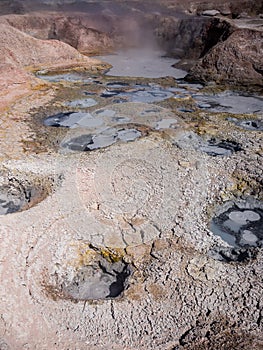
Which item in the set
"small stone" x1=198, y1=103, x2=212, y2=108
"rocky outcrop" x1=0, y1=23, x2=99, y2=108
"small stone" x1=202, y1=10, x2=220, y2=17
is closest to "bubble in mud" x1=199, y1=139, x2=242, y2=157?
"small stone" x1=198, y1=103, x2=212, y2=108

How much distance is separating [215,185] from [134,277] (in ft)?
5.37

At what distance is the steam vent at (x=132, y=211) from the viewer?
2.79m

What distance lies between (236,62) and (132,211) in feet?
19.9

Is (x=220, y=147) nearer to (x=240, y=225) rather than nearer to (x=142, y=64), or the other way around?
(x=240, y=225)

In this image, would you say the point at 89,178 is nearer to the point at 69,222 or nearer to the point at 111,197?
the point at 111,197

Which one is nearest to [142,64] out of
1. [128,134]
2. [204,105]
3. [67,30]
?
[67,30]

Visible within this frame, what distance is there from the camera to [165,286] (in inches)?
120

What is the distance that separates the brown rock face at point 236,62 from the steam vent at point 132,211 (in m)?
0.05

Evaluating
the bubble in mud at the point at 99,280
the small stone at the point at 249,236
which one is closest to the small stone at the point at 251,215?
the small stone at the point at 249,236

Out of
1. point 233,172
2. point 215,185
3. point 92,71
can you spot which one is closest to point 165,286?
point 215,185

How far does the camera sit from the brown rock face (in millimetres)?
8203

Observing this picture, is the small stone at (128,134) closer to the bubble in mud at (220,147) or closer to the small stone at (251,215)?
the bubble in mud at (220,147)

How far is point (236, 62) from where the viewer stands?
848cm

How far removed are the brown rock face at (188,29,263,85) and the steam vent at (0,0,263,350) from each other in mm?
50
